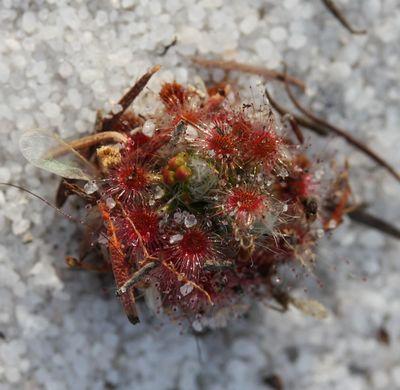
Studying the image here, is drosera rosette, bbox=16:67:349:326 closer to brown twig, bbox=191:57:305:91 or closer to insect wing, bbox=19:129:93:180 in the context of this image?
insect wing, bbox=19:129:93:180

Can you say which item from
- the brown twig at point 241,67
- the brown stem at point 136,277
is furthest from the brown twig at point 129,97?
the brown stem at point 136,277

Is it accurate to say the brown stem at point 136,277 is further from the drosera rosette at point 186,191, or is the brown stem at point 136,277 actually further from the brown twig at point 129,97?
the brown twig at point 129,97

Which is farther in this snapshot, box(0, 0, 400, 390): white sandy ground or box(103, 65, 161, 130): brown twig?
box(0, 0, 400, 390): white sandy ground

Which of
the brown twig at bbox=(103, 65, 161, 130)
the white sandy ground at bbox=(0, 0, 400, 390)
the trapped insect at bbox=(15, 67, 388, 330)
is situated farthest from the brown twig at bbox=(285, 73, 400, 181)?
the brown twig at bbox=(103, 65, 161, 130)

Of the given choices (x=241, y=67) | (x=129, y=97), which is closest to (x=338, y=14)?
(x=241, y=67)

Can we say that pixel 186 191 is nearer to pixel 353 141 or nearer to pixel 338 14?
pixel 353 141

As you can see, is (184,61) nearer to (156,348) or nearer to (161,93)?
(161,93)

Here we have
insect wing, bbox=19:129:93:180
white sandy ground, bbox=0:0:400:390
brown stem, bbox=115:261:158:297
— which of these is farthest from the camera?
white sandy ground, bbox=0:0:400:390
